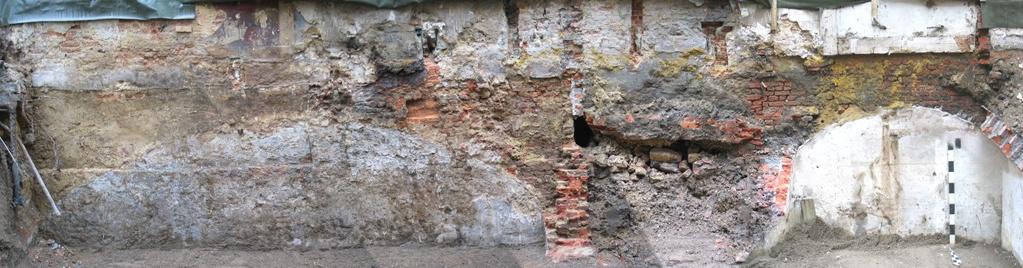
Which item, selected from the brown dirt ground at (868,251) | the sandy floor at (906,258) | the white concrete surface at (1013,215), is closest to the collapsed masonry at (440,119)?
the brown dirt ground at (868,251)

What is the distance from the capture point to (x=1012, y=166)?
658 centimetres

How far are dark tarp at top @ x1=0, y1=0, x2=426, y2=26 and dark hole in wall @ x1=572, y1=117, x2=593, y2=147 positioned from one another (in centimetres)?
272

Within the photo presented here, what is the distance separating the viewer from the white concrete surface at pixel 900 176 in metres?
6.84

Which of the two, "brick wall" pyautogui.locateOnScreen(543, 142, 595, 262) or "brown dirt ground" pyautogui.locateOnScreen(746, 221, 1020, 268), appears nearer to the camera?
"brown dirt ground" pyautogui.locateOnScreen(746, 221, 1020, 268)

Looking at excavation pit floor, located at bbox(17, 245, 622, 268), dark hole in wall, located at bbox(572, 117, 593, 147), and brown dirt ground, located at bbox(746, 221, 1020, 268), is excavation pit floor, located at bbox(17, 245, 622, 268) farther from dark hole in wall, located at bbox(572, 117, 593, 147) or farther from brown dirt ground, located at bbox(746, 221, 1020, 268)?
brown dirt ground, located at bbox(746, 221, 1020, 268)

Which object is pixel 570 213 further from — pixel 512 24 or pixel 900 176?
pixel 900 176

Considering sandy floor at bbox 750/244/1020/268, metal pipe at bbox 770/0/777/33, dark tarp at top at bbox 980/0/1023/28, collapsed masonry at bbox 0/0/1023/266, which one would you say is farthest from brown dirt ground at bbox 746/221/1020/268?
dark tarp at top at bbox 980/0/1023/28

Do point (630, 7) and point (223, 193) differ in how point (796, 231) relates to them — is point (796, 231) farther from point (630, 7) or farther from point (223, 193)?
point (223, 193)

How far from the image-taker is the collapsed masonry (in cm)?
698

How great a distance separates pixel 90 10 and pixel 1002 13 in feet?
21.7

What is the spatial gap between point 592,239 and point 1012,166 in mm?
2942

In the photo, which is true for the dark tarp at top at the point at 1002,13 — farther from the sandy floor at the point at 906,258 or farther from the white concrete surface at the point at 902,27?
the sandy floor at the point at 906,258

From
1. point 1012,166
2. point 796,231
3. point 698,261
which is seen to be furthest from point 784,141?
point 1012,166

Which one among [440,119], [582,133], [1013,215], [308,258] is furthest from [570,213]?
[1013,215]
